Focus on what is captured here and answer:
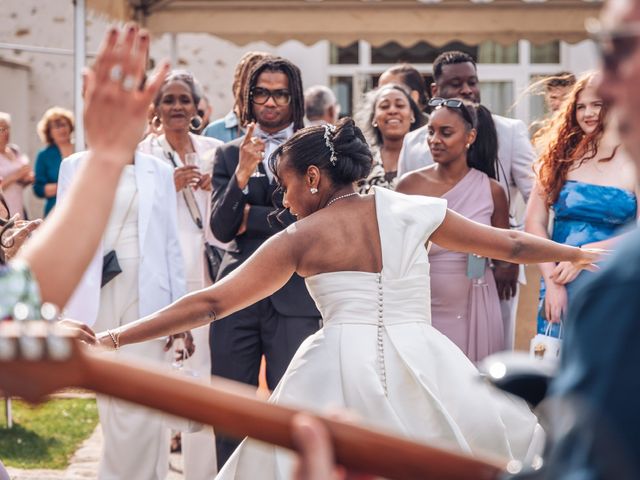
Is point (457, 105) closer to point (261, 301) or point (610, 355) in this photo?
point (261, 301)

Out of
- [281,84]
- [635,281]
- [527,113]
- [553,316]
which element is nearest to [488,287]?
[553,316]

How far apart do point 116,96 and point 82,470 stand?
5.15m

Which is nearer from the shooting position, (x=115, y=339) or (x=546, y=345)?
(x=115, y=339)

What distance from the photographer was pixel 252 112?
659 cm

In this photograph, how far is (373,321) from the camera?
4.52m

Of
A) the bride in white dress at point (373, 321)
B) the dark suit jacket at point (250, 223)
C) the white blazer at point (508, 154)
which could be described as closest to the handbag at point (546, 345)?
the white blazer at point (508, 154)

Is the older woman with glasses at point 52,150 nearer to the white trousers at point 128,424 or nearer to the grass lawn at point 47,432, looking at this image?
the grass lawn at point 47,432

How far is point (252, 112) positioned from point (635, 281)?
498 cm

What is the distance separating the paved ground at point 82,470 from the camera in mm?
6898

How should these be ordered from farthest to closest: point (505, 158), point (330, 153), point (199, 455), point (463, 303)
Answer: point (505, 158) → point (199, 455) → point (463, 303) → point (330, 153)

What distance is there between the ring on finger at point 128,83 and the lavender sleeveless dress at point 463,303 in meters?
4.27

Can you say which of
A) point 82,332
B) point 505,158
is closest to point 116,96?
point 82,332

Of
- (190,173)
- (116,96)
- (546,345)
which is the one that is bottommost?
(546,345)

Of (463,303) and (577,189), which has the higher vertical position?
(577,189)
